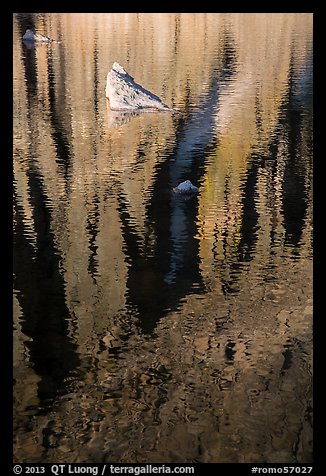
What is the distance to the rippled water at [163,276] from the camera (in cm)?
831

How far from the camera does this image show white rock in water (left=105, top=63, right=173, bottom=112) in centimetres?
2059

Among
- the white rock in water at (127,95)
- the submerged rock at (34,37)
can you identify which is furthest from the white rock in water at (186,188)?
the submerged rock at (34,37)

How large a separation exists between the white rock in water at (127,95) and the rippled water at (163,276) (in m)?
0.38

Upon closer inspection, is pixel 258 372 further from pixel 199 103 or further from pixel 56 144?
pixel 199 103

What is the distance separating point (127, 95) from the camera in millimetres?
20797

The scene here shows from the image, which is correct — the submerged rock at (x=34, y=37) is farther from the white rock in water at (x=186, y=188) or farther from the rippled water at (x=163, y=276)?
the white rock in water at (x=186, y=188)

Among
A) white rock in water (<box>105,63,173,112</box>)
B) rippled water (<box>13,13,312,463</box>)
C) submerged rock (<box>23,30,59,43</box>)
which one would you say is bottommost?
rippled water (<box>13,13,312,463</box>)

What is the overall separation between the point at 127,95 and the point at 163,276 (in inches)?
407

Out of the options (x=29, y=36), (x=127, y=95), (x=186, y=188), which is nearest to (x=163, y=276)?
(x=186, y=188)

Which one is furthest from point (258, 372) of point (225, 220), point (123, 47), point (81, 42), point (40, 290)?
point (81, 42)

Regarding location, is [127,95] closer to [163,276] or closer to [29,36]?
[163,276]

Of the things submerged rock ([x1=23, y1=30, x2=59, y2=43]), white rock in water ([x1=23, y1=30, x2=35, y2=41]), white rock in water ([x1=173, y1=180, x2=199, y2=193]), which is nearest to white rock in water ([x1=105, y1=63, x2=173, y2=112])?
white rock in water ([x1=173, y1=180, x2=199, y2=193])

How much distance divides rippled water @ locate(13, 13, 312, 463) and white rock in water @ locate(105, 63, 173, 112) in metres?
0.38

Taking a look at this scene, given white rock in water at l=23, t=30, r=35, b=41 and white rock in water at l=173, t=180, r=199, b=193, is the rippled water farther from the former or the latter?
white rock in water at l=23, t=30, r=35, b=41
